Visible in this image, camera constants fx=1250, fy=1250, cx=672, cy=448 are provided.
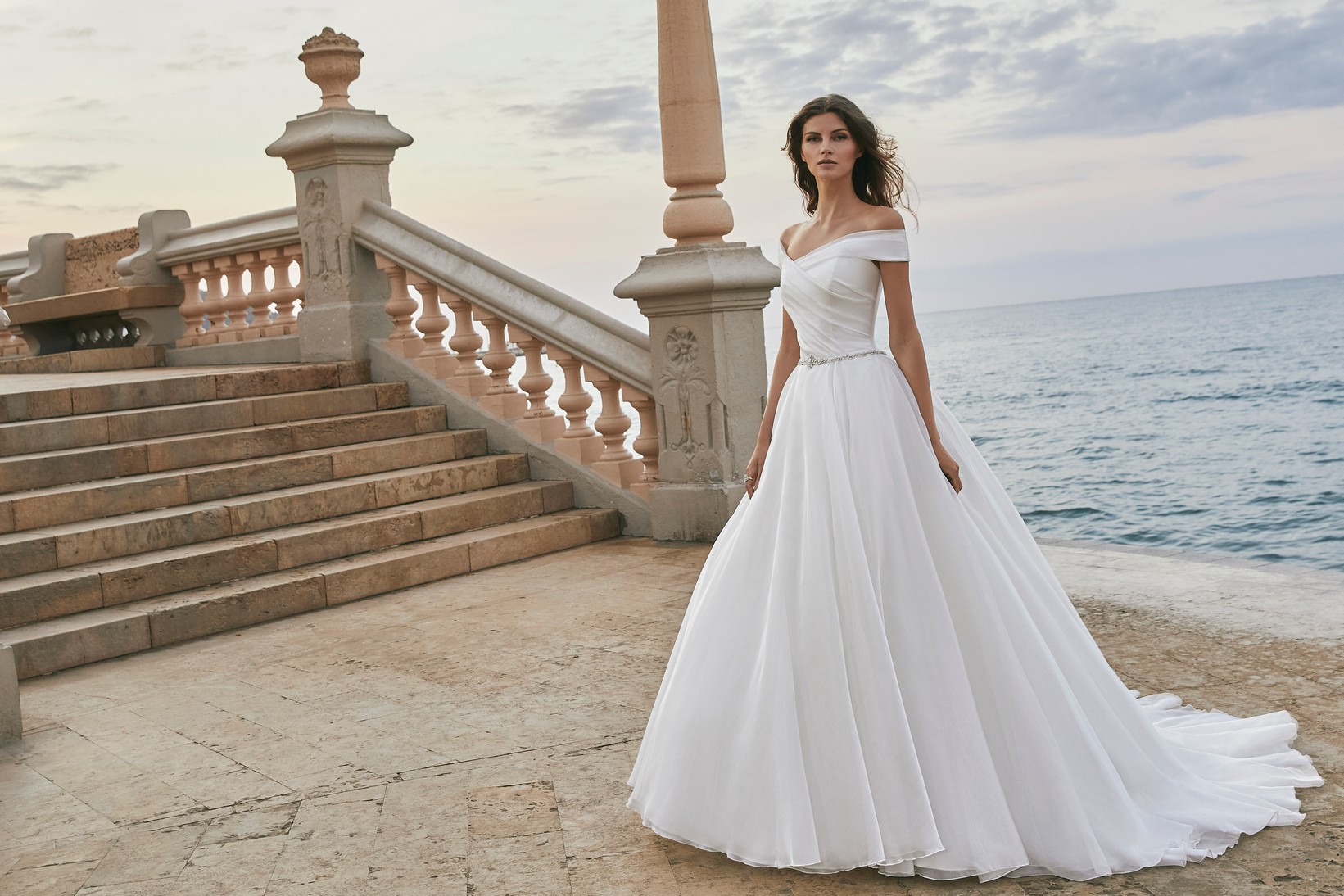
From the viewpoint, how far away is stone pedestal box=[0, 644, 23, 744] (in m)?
4.26

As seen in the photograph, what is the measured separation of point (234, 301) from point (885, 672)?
8.09 meters

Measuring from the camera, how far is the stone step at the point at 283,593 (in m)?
5.33

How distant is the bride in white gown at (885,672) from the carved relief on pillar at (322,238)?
583 centimetres

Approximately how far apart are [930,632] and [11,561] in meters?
4.59

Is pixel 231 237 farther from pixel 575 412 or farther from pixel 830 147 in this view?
pixel 830 147

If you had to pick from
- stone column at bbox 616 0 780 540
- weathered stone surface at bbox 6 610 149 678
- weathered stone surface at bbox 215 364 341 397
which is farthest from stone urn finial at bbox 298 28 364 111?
weathered stone surface at bbox 6 610 149 678

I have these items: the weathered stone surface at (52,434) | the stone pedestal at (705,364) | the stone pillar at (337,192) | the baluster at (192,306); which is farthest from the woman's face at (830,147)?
the baluster at (192,306)

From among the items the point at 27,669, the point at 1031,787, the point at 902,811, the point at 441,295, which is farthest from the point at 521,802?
the point at 441,295

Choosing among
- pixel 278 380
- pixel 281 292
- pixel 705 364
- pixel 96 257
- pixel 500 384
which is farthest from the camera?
pixel 96 257

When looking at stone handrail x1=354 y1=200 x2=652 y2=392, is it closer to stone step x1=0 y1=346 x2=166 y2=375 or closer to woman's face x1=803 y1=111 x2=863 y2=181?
stone step x1=0 y1=346 x2=166 y2=375

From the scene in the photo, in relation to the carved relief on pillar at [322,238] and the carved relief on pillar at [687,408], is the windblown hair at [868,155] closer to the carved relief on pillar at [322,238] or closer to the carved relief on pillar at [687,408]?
the carved relief on pillar at [687,408]

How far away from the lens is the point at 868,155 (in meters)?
3.30

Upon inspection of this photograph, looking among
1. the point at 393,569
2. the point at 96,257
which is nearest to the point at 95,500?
the point at 393,569

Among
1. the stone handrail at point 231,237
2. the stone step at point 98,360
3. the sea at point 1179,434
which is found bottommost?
the sea at point 1179,434
